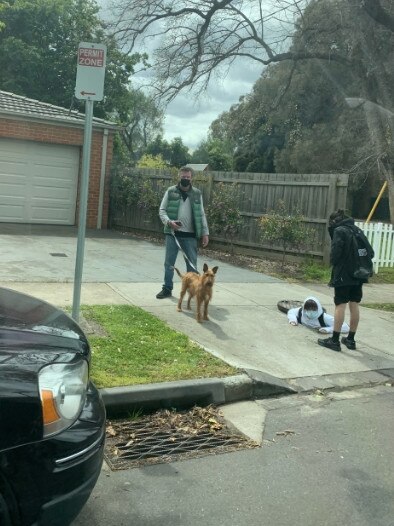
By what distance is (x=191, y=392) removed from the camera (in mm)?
4867

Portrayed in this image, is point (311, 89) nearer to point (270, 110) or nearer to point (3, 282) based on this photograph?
point (270, 110)

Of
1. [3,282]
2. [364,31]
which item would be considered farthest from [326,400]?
[364,31]

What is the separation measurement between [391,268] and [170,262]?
705 cm

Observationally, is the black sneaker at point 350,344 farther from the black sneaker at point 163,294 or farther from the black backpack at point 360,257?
the black sneaker at point 163,294

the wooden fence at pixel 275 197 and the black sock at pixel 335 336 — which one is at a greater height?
the wooden fence at pixel 275 197

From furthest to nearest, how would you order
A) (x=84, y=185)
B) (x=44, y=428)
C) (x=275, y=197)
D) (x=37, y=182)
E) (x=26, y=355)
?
(x=37, y=182) < (x=275, y=197) < (x=84, y=185) < (x=26, y=355) < (x=44, y=428)

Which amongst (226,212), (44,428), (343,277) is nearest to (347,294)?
(343,277)

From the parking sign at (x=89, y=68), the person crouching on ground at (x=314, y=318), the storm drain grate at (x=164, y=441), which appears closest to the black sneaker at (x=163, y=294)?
the person crouching on ground at (x=314, y=318)

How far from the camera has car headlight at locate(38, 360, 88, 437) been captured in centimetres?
238

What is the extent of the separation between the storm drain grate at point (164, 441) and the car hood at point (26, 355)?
1.29 meters

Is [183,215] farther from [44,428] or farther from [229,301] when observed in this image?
[44,428]

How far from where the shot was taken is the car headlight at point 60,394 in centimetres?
238

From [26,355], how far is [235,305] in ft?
19.4

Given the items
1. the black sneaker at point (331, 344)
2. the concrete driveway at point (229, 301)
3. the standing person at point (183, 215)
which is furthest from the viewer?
the standing person at point (183, 215)
